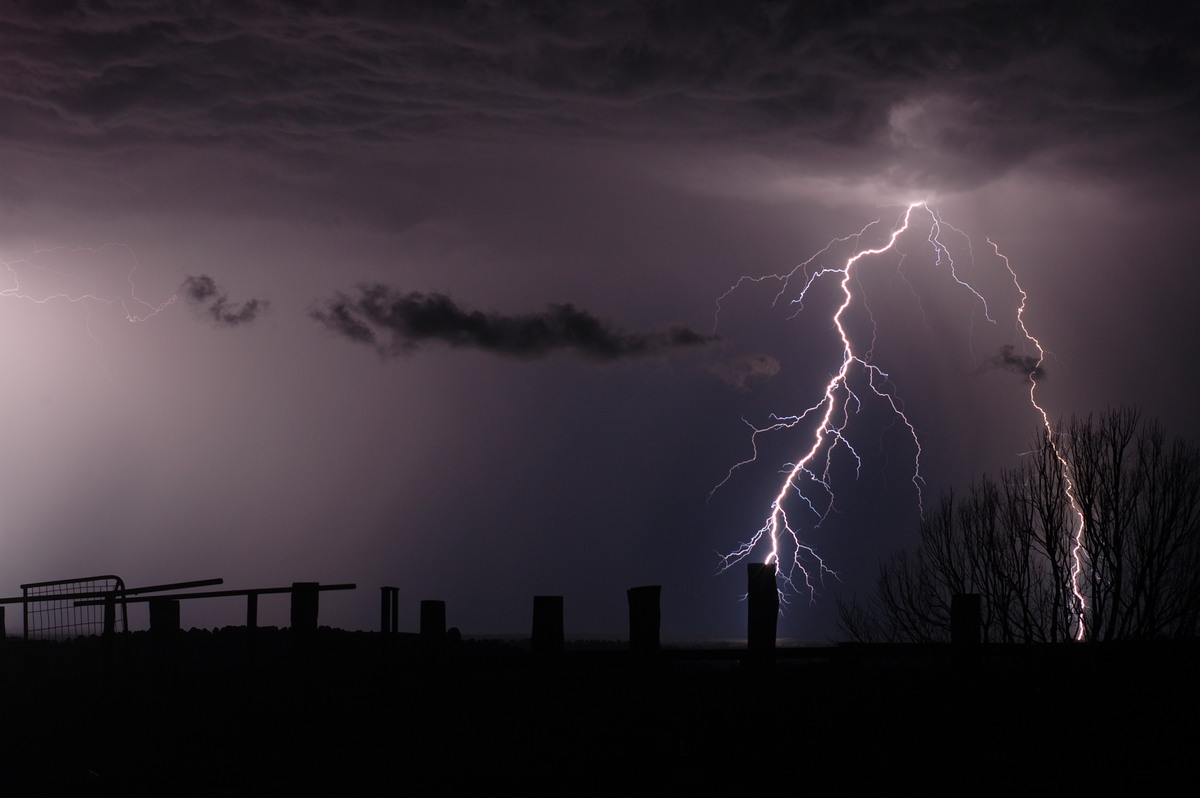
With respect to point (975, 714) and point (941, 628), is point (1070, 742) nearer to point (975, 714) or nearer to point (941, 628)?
point (975, 714)

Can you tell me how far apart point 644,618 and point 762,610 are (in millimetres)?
1141

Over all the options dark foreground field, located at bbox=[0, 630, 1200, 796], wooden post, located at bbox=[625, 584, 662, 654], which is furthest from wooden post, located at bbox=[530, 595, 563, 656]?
wooden post, located at bbox=[625, 584, 662, 654]

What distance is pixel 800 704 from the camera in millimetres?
9375

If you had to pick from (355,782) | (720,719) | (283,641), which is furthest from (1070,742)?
(283,641)

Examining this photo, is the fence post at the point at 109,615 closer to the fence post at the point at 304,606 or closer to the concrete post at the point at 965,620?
the fence post at the point at 304,606

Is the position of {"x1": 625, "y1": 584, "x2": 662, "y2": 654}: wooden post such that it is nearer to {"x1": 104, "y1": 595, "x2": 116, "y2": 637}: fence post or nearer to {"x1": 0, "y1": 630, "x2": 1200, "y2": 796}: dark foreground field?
{"x1": 0, "y1": 630, "x2": 1200, "y2": 796}: dark foreground field

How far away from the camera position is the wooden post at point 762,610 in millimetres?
9375

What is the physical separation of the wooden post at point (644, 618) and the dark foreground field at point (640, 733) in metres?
0.22

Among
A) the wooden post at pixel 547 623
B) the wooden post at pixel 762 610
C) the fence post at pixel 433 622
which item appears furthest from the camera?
the fence post at pixel 433 622

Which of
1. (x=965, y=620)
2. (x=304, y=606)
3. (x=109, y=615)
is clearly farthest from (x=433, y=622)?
(x=965, y=620)

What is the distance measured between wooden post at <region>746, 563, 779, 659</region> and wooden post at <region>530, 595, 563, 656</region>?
1831 millimetres

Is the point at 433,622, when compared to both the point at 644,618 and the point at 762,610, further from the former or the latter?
the point at 762,610

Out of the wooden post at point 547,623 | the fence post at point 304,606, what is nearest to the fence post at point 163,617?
the fence post at point 304,606

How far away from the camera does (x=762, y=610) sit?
9688mm
